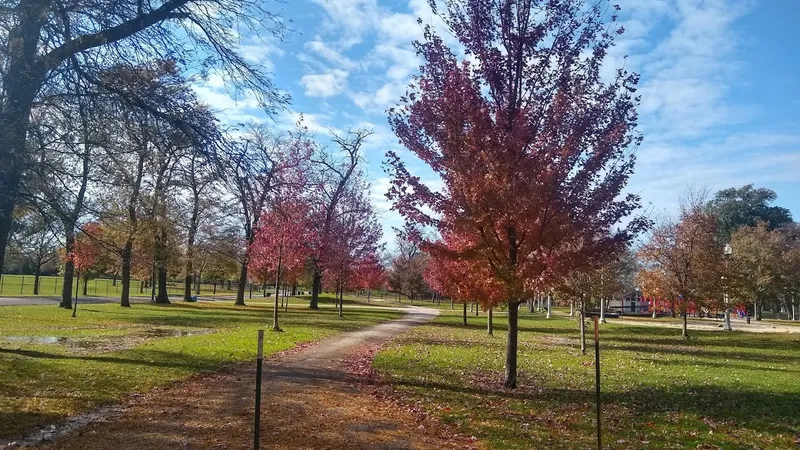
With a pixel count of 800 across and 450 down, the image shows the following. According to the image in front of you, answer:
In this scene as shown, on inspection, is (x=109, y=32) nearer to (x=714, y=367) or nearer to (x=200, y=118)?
A: (x=200, y=118)

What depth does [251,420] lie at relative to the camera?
7602 mm

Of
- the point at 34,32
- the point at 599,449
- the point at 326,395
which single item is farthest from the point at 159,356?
the point at 599,449

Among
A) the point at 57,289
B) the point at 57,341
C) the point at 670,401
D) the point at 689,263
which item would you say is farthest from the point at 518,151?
the point at 57,289

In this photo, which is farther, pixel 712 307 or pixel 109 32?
pixel 712 307

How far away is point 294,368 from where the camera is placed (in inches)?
484

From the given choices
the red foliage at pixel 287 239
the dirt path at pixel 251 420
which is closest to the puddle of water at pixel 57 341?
the dirt path at pixel 251 420

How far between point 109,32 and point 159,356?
7.72m

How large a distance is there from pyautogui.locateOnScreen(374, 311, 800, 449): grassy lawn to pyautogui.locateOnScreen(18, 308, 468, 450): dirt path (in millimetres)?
931

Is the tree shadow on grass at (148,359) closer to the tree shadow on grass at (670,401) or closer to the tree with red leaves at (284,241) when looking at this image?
the tree shadow on grass at (670,401)

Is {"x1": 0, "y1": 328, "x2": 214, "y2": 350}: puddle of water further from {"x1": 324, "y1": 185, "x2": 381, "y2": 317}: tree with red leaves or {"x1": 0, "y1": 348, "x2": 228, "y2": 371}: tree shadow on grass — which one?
{"x1": 324, "y1": 185, "x2": 381, "y2": 317}: tree with red leaves

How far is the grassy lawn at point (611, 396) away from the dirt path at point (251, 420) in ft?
3.06

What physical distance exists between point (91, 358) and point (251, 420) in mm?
6279

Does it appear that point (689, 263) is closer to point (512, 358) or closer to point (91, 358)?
point (512, 358)

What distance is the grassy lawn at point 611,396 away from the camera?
7.37 meters
